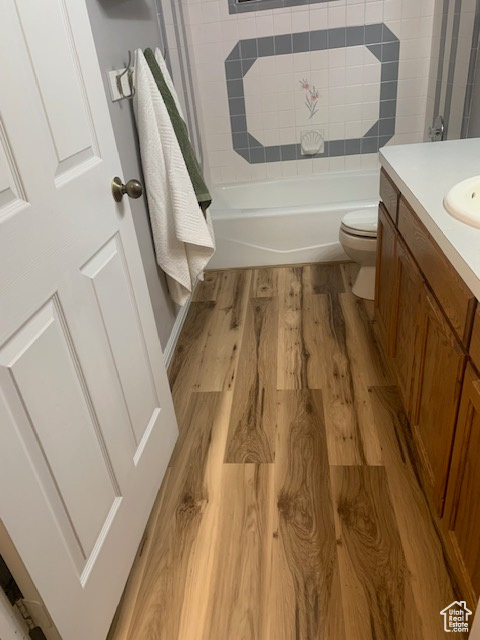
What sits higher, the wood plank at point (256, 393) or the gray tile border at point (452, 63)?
the gray tile border at point (452, 63)

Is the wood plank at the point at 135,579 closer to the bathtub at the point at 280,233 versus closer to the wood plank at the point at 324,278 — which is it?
the wood plank at the point at 324,278

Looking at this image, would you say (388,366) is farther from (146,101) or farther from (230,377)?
(146,101)

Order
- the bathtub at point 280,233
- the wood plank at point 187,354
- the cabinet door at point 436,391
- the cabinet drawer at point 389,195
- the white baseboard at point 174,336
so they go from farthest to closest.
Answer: the bathtub at point 280,233 < the white baseboard at point 174,336 < the wood plank at point 187,354 < the cabinet drawer at point 389,195 < the cabinet door at point 436,391

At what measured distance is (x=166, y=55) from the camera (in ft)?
8.14

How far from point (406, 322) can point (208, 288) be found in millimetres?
1561

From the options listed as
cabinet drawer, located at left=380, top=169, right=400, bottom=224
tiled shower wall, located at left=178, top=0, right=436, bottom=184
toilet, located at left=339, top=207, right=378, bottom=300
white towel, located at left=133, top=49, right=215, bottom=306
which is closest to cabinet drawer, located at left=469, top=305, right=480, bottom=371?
cabinet drawer, located at left=380, top=169, right=400, bottom=224

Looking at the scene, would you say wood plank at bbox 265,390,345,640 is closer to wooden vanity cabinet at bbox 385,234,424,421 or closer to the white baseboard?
wooden vanity cabinet at bbox 385,234,424,421

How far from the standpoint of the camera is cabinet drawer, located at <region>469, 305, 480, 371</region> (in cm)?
91

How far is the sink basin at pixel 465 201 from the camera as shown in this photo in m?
1.07

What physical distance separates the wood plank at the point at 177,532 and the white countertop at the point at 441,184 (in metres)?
1.07

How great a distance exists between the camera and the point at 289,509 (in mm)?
1452

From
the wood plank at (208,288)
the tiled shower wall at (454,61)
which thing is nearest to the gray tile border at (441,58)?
the tiled shower wall at (454,61)

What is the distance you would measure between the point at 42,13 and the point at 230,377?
1.49m

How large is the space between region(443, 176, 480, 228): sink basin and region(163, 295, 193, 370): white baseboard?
140cm
